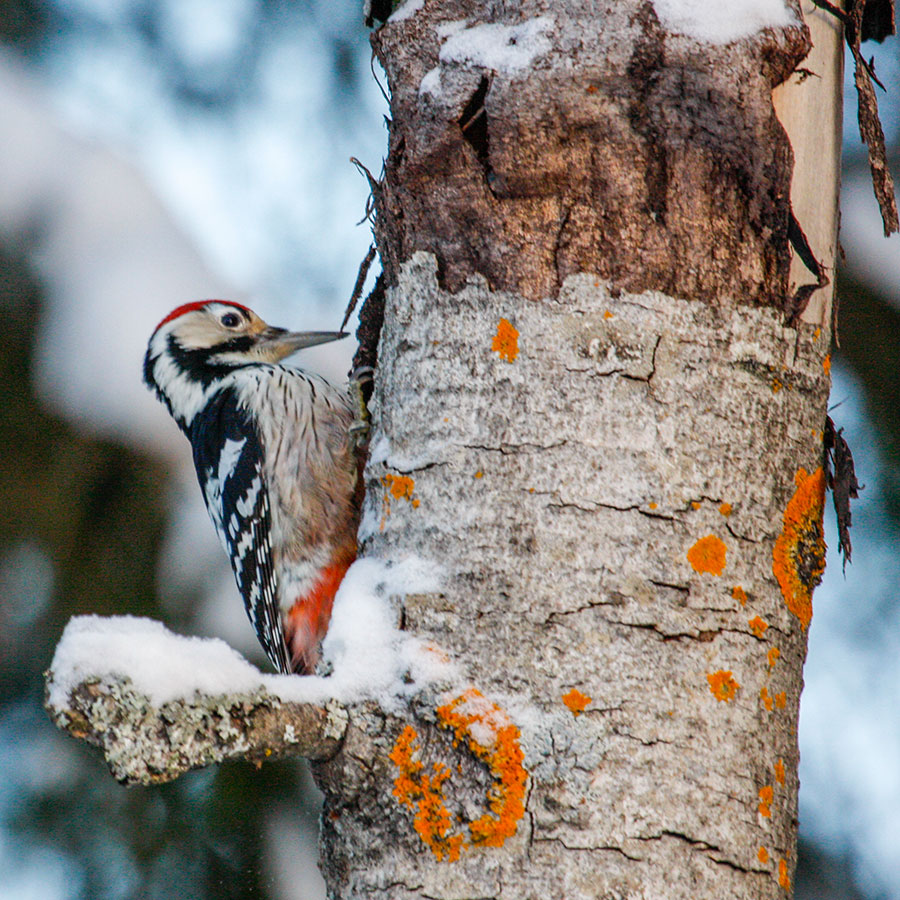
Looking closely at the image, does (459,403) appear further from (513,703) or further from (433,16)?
(433,16)

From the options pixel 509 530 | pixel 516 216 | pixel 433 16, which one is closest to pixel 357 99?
pixel 433 16

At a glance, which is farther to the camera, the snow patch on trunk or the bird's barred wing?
the bird's barred wing

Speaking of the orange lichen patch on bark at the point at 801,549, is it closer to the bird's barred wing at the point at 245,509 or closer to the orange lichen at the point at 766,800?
the orange lichen at the point at 766,800

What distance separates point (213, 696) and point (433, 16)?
3.93ft

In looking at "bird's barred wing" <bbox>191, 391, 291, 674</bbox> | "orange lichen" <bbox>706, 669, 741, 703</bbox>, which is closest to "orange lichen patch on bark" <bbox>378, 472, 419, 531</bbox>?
"orange lichen" <bbox>706, 669, 741, 703</bbox>

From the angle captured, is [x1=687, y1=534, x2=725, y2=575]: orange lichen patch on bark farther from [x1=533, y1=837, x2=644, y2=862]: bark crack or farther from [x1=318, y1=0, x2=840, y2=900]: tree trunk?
[x1=533, y1=837, x2=644, y2=862]: bark crack

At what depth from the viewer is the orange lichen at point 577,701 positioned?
1.41m

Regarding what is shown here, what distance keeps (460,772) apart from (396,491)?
452 millimetres

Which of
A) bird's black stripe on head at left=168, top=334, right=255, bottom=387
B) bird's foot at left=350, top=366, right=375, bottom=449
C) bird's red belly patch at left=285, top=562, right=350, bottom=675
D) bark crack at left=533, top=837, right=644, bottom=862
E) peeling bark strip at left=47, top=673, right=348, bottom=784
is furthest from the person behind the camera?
bird's black stripe on head at left=168, top=334, right=255, bottom=387

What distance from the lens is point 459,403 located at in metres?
1.60

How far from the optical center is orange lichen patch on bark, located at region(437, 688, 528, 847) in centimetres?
136

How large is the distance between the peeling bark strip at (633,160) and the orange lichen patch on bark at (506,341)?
0.06 meters

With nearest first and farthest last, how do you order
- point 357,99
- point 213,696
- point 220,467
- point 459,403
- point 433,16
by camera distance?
point 213,696 < point 459,403 < point 433,16 < point 220,467 < point 357,99

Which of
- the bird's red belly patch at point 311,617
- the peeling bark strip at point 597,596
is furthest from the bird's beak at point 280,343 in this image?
the peeling bark strip at point 597,596
